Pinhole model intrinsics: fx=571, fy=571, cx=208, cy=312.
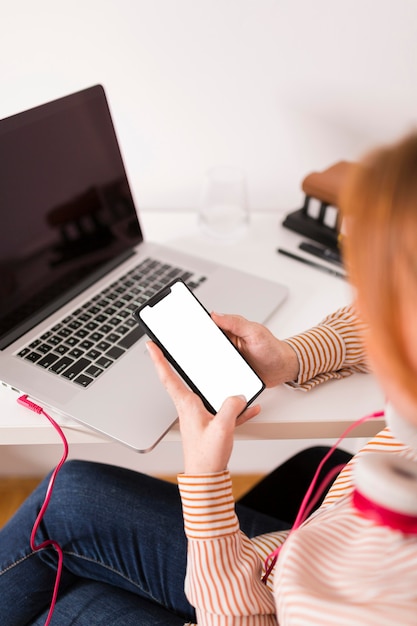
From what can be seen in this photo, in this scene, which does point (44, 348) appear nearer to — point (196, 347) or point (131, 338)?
point (131, 338)

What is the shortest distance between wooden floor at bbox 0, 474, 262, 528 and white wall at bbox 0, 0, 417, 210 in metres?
0.80

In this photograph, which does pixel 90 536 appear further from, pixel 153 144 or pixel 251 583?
pixel 153 144

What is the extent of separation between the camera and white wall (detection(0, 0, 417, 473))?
36.6 inches

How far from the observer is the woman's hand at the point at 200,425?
0.60 metres

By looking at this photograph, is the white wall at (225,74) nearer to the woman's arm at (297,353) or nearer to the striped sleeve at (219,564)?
the woman's arm at (297,353)

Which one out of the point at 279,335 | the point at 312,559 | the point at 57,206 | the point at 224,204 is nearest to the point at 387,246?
the point at 312,559

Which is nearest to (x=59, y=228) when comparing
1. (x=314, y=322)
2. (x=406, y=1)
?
(x=314, y=322)

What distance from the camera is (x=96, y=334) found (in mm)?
785

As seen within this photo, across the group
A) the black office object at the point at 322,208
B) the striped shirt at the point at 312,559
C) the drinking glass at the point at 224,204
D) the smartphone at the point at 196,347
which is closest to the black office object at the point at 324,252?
the black office object at the point at 322,208

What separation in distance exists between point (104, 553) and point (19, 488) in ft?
2.60

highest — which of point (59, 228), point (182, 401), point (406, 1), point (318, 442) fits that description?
point (406, 1)

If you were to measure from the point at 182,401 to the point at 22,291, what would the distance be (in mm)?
308

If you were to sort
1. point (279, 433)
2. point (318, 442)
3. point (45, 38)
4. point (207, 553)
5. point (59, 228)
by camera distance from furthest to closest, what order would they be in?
point (318, 442) < point (45, 38) < point (59, 228) < point (279, 433) < point (207, 553)

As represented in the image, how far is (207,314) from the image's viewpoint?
2.34 feet
